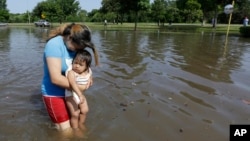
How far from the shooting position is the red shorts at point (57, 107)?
163 inches

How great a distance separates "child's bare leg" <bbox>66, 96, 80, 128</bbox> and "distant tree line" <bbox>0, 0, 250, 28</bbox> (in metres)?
39.6

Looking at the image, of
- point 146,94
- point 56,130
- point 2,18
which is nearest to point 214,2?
point 146,94

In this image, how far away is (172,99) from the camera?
6680 mm

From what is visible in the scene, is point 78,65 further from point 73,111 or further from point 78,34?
point 73,111

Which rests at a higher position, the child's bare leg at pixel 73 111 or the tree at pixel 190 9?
the tree at pixel 190 9

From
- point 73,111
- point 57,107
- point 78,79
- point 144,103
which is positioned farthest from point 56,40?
point 144,103

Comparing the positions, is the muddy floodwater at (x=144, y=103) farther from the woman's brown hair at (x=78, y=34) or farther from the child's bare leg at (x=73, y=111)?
the woman's brown hair at (x=78, y=34)

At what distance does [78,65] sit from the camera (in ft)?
13.2

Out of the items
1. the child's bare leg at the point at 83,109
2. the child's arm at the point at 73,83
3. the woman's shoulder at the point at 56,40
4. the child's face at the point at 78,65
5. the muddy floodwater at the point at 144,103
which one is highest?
the woman's shoulder at the point at 56,40

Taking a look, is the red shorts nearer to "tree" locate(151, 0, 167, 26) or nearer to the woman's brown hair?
the woman's brown hair

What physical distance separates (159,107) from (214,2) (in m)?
41.7

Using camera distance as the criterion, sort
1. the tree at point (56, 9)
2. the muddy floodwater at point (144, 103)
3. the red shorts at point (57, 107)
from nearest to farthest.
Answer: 1. the red shorts at point (57, 107)
2. the muddy floodwater at point (144, 103)
3. the tree at point (56, 9)

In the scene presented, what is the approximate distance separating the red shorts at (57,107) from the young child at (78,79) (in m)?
0.07

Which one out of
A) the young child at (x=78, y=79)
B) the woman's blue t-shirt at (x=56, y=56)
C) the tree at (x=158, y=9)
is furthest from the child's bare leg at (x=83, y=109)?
the tree at (x=158, y=9)
